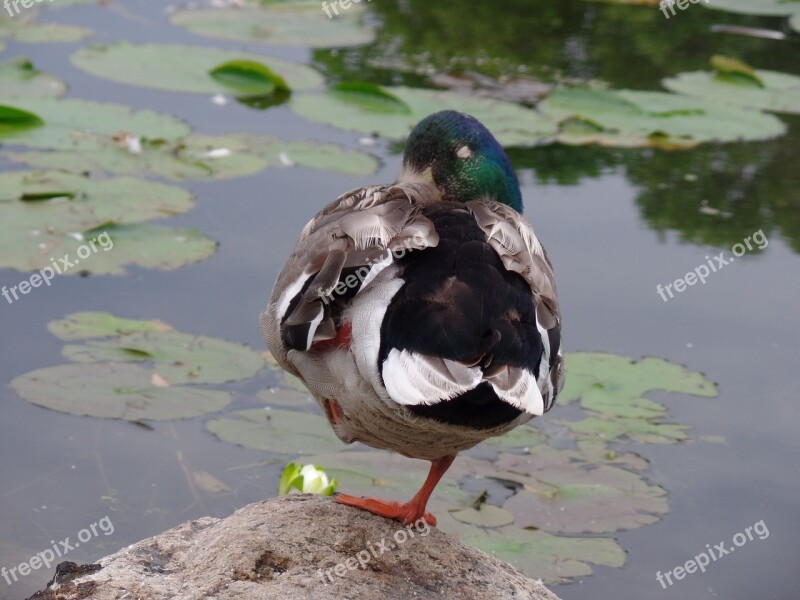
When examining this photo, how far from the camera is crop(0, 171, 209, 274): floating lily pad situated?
5.62m

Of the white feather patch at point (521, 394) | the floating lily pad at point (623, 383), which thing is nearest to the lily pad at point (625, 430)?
the floating lily pad at point (623, 383)

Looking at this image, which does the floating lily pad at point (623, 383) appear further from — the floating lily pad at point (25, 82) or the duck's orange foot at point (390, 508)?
the floating lily pad at point (25, 82)

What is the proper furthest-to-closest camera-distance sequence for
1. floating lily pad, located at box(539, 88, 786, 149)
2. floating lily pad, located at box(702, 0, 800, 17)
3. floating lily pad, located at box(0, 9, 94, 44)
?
1. floating lily pad, located at box(702, 0, 800, 17)
2. floating lily pad, located at box(0, 9, 94, 44)
3. floating lily pad, located at box(539, 88, 786, 149)

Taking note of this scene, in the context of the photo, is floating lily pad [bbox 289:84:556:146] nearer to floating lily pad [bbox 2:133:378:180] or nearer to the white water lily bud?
floating lily pad [bbox 2:133:378:180]

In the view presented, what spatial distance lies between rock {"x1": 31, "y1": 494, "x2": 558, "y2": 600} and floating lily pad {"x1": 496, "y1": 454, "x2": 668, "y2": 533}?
2.90 feet

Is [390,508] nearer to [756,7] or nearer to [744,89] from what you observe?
Answer: [744,89]

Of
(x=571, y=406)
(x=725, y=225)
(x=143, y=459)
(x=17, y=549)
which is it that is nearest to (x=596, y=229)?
(x=725, y=225)

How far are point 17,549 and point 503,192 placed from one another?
2057 mm

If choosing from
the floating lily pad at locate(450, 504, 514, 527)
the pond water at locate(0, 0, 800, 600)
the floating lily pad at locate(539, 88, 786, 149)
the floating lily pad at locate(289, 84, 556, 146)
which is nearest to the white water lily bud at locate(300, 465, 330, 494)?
A: the pond water at locate(0, 0, 800, 600)

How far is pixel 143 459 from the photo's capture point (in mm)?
4496

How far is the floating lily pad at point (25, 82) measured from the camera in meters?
7.47

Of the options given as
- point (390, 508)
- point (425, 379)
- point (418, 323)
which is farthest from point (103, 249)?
point (425, 379)

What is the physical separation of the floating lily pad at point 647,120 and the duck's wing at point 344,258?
466 centimetres

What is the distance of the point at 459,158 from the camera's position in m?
3.74
